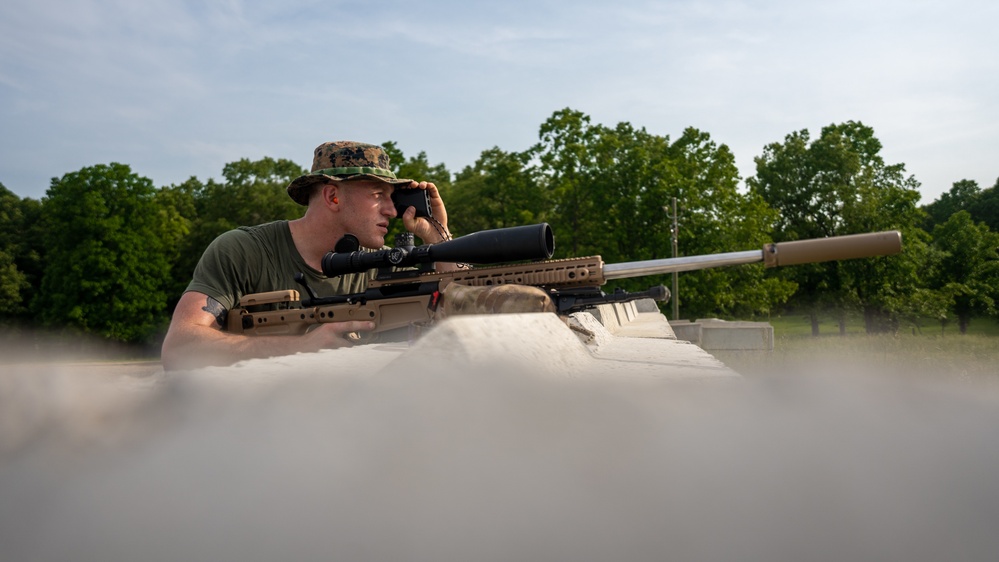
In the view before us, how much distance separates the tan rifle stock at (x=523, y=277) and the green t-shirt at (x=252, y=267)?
1.41 feet

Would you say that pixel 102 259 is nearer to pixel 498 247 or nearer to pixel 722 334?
pixel 722 334

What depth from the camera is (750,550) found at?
768 mm

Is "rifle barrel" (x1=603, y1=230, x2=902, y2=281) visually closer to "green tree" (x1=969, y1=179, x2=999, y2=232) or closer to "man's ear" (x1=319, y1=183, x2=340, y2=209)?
"man's ear" (x1=319, y1=183, x2=340, y2=209)

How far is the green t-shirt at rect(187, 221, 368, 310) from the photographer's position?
12.0 ft

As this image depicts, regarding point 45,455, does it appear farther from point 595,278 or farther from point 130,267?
point 130,267

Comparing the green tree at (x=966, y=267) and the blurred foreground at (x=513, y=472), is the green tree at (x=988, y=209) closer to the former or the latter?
the green tree at (x=966, y=267)

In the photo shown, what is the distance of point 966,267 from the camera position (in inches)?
1217

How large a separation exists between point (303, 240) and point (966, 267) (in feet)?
109

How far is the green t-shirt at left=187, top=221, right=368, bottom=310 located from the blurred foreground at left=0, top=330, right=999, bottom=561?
2775 mm

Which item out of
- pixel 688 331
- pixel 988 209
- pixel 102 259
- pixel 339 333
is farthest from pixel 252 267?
pixel 988 209

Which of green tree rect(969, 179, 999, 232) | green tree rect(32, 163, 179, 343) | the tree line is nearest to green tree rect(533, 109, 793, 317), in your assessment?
the tree line

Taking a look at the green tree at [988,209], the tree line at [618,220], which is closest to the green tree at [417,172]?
the tree line at [618,220]

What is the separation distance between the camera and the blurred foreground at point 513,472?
2.55ft

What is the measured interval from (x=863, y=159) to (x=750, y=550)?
52.9 metres
